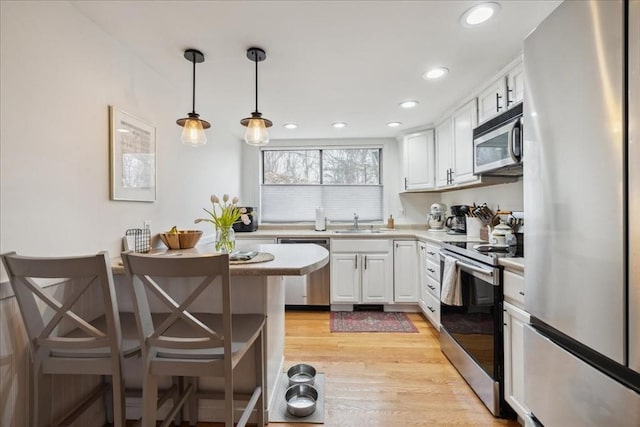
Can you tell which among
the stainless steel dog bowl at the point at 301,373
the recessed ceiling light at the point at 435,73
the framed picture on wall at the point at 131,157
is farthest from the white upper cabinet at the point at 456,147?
the framed picture on wall at the point at 131,157

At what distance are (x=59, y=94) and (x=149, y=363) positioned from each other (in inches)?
49.7

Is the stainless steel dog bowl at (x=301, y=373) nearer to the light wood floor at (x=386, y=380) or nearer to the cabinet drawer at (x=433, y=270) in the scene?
the light wood floor at (x=386, y=380)

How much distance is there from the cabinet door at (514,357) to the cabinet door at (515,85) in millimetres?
1299

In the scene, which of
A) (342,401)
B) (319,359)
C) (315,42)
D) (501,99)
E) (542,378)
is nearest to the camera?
(542,378)

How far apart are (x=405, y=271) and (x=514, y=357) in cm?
180

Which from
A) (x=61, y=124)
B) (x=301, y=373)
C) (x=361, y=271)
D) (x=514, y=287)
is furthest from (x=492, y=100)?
(x=61, y=124)

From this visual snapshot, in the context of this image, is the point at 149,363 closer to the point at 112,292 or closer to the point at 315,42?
the point at 112,292

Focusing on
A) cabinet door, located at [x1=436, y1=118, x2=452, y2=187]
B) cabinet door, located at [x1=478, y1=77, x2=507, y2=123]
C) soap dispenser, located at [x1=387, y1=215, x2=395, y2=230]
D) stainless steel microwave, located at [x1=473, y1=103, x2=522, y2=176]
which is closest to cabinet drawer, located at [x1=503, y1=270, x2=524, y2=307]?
stainless steel microwave, located at [x1=473, y1=103, x2=522, y2=176]

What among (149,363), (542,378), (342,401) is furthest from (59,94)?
(542,378)

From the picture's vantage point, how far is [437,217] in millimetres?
3592

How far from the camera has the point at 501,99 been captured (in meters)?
2.11

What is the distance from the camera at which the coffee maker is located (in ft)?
10.5

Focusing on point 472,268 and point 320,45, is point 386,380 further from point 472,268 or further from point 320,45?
point 320,45

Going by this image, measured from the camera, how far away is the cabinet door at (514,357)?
4.97 ft
